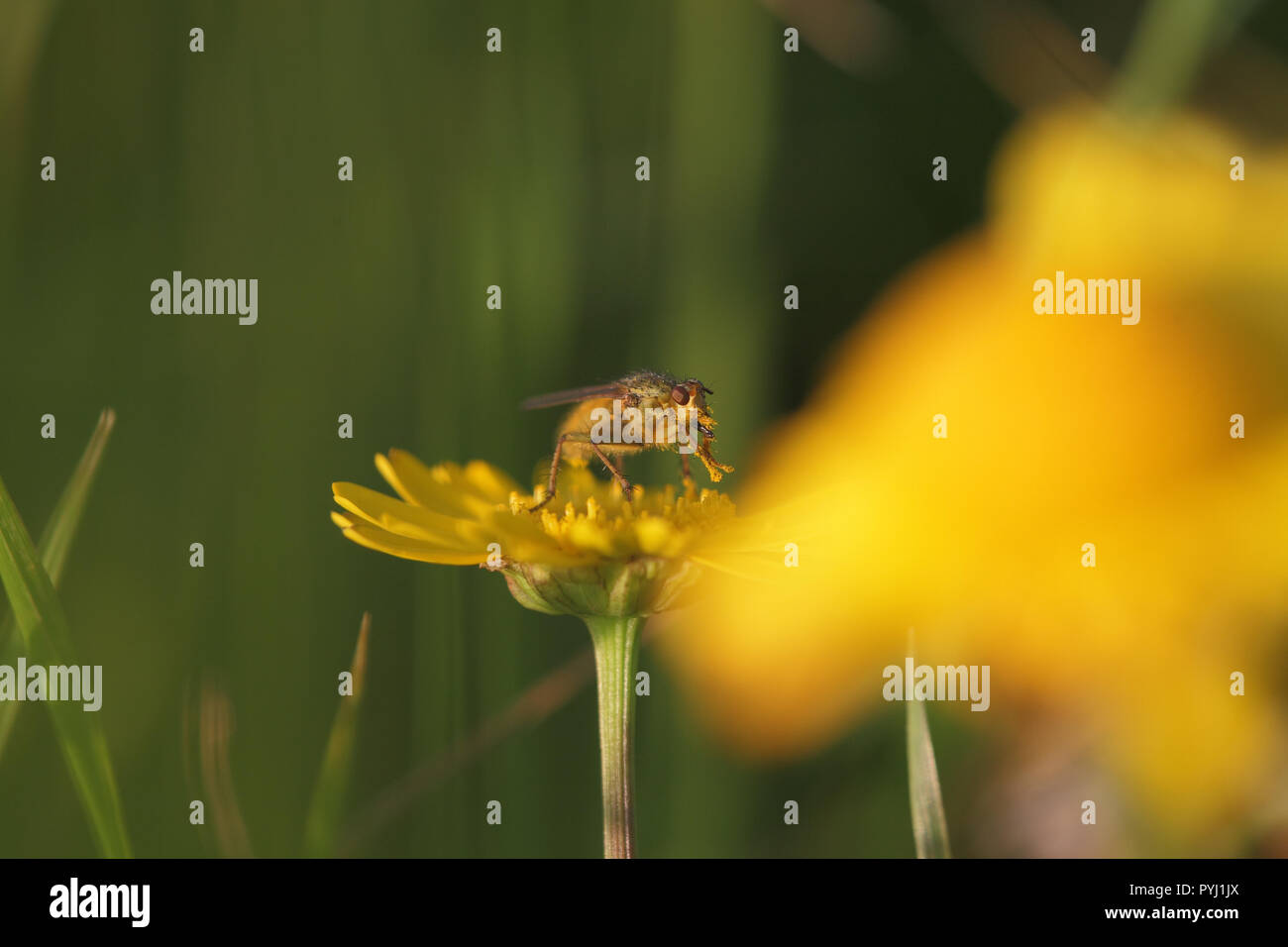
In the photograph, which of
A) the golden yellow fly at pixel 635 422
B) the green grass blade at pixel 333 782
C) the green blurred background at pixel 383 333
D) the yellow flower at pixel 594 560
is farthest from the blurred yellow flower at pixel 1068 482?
the green grass blade at pixel 333 782

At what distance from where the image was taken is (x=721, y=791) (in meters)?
1.20

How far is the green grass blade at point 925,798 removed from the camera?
632 millimetres

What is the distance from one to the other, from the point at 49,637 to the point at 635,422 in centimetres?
38

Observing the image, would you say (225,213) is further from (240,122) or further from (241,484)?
(241,484)

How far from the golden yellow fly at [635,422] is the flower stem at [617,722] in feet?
0.34

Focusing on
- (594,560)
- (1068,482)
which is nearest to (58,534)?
(594,560)

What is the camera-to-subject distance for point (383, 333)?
Answer: 132 cm

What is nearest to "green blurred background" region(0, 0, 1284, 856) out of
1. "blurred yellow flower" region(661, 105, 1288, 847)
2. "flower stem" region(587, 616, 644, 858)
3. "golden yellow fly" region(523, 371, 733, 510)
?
"blurred yellow flower" region(661, 105, 1288, 847)

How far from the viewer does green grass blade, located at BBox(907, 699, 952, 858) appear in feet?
2.07

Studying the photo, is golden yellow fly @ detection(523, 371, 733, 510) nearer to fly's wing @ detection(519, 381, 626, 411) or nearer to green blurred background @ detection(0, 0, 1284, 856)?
fly's wing @ detection(519, 381, 626, 411)

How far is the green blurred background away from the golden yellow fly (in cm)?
33

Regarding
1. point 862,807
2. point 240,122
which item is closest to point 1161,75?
point 862,807

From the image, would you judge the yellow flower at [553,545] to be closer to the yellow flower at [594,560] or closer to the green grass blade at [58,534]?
the yellow flower at [594,560]

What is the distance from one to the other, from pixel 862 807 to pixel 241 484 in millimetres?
752
